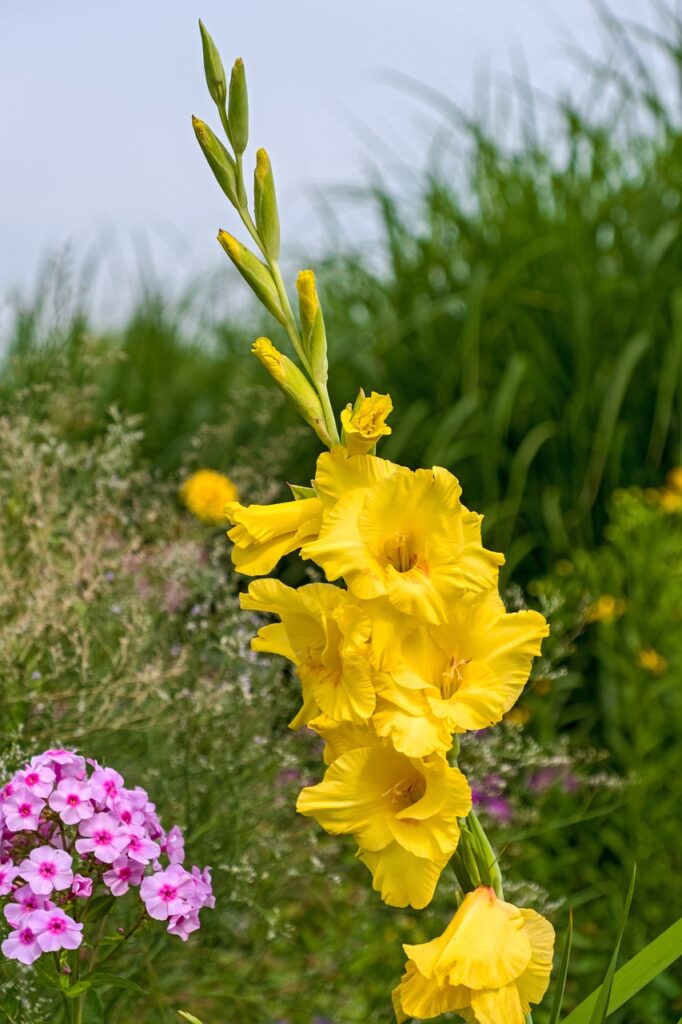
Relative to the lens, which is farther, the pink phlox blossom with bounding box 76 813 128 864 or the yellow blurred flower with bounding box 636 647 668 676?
the yellow blurred flower with bounding box 636 647 668 676

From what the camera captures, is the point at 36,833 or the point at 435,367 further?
the point at 435,367

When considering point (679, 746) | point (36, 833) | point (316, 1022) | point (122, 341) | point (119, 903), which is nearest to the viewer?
point (36, 833)

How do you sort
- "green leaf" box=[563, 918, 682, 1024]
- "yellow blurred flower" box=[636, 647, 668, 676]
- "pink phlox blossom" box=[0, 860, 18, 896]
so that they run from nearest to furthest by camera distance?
"green leaf" box=[563, 918, 682, 1024]
"pink phlox blossom" box=[0, 860, 18, 896]
"yellow blurred flower" box=[636, 647, 668, 676]

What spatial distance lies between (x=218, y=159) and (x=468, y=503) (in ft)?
9.27

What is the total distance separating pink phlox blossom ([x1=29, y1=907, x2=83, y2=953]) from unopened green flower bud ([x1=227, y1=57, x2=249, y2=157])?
979 mm

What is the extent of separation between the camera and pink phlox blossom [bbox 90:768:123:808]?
1.59 meters

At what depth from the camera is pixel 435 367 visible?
4348mm

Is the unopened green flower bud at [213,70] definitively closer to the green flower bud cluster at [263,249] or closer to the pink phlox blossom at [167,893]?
the green flower bud cluster at [263,249]

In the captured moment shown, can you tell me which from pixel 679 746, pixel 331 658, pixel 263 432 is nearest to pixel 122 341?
pixel 263 432

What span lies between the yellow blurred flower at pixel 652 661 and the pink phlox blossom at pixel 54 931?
187cm

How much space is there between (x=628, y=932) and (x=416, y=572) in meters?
2.10

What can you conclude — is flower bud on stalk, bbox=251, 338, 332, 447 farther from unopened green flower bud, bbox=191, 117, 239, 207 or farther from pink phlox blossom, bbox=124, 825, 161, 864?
pink phlox blossom, bbox=124, 825, 161, 864

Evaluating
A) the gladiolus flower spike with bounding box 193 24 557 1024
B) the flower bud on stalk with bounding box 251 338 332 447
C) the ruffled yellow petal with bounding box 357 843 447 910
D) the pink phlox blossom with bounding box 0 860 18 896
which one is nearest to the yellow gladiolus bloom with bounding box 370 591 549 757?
the gladiolus flower spike with bounding box 193 24 557 1024

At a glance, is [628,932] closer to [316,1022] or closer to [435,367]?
[316,1022]
